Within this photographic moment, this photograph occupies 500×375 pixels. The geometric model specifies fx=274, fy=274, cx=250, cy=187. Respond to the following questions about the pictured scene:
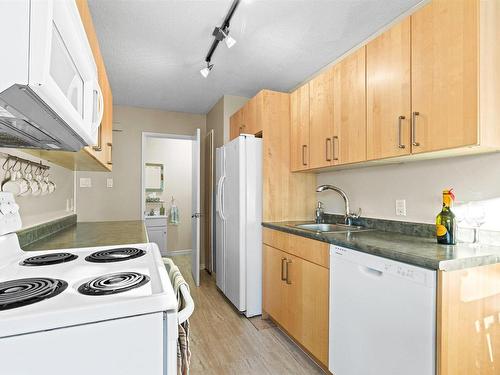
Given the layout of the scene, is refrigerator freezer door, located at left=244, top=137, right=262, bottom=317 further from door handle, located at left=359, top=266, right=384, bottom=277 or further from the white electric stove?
the white electric stove

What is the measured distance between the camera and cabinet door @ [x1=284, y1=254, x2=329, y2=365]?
5.65 feet

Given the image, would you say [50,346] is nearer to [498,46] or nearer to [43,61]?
[43,61]

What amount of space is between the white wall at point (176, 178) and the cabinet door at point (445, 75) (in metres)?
4.21

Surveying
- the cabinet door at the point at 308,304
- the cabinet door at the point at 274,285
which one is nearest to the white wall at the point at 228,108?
the cabinet door at the point at 274,285

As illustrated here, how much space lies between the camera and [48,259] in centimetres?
120

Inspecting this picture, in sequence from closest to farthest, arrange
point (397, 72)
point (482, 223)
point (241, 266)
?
point (482, 223), point (397, 72), point (241, 266)

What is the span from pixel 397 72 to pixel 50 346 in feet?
6.29

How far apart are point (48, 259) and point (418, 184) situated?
211cm

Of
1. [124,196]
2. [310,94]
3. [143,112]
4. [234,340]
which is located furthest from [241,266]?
[143,112]

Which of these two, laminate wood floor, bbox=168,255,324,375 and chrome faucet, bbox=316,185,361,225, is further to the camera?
chrome faucet, bbox=316,185,361,225

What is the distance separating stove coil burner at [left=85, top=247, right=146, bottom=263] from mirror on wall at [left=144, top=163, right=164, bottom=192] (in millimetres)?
3843

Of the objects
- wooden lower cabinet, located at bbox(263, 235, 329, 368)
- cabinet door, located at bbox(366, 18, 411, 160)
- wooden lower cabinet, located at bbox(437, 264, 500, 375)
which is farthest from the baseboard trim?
wooden lower cabinet, located at bbox(437, 264, 500, 375)

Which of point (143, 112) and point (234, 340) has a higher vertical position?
point (143, 112)

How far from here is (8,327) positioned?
605mm
